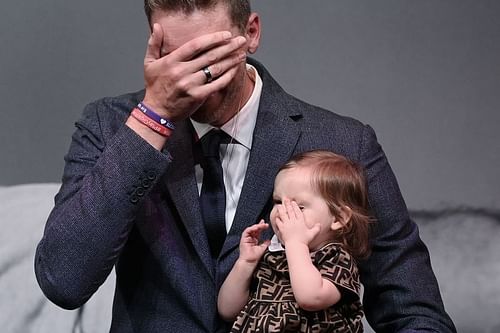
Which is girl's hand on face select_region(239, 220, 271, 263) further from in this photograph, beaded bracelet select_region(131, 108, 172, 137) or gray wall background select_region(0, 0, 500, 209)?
gray wall background select_region(0, 0, 500, 209)

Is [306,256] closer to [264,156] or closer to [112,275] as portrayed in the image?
[264,156]

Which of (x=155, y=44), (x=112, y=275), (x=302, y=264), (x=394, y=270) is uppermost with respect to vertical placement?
(x=155, y=44)

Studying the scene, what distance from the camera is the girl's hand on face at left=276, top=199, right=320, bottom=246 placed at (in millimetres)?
1413

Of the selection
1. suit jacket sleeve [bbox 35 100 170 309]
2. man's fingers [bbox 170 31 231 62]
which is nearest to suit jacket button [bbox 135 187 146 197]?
suit jacket sleeve [bbox 35 100 170 309]

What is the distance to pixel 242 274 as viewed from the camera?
4.87 feet

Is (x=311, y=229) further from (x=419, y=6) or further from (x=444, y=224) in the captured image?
(x=419, y=6)

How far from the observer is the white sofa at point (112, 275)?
79.0 inches

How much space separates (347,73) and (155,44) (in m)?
0.74

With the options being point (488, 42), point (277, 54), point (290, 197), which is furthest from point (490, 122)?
point (290, 197)

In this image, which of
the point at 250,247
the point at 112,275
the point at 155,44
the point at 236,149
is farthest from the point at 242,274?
the point at 112,275

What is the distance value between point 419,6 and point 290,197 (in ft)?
2.65

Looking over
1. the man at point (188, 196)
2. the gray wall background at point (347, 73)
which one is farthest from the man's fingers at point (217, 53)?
the gray wall background at point (347, 73)

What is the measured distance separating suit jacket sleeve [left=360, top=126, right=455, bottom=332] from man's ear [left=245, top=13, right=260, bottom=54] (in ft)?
0.79

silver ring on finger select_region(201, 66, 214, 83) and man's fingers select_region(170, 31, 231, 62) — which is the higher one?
man's fingers select_region(170, 31, 231, 62)
